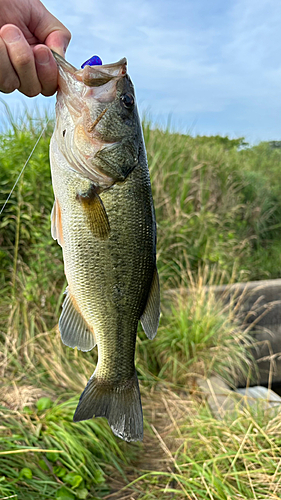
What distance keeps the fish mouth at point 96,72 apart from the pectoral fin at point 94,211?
33 cm

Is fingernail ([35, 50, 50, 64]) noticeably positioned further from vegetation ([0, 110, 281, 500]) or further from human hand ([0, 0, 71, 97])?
vegetation ([0, 110, 281, 500])

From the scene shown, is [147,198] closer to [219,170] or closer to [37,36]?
[37,36]

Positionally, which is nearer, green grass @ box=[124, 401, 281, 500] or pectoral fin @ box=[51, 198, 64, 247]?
pectoral fin @ box=[51, 198, 64, 247]

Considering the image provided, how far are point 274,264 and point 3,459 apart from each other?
17.8ft

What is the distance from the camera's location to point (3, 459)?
2.37m

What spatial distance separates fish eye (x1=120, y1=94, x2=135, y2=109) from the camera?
4.35 feet

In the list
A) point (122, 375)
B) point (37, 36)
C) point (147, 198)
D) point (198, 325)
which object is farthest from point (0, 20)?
point (198, 325)

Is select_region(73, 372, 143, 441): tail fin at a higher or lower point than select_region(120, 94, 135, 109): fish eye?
lower

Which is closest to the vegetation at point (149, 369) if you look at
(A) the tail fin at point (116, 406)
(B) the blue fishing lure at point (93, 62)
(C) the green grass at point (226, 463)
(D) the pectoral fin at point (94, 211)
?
(C) the green grass at point (226, 463)

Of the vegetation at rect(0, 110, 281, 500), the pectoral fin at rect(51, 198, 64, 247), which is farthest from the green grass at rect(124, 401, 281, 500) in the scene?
the pectoral fin at rect(51, 198, 64, 247)

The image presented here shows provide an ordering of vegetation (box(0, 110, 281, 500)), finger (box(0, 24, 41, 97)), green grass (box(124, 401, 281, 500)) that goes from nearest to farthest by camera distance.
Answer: finger (box(0, 24, 41, 97)), green grass (box(124, 401, 281, 500)), vegetation (box(0, 110, 281, 500))

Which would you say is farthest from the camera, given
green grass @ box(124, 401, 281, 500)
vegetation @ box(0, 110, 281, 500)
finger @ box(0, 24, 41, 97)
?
vegetation @ box(0, 110, 281, 500)

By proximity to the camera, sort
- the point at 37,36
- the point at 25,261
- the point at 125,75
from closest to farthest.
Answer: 1. the point at 125,75
2. the point at 37,36
3. the point at 25,261

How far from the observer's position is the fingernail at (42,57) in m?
1.26
